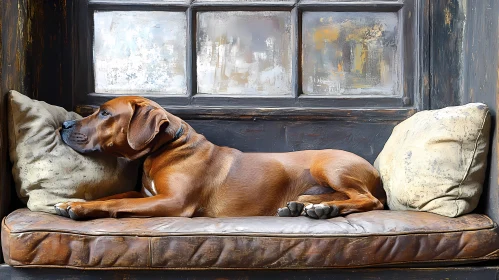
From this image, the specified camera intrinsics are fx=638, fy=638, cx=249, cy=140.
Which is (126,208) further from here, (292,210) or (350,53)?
(350,53)

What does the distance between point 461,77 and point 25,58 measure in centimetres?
215

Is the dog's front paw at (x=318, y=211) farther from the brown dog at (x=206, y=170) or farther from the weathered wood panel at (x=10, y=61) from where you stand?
the weathered wood panel at (x=10, y=61)

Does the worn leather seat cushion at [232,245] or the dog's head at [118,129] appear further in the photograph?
the dog's head at [118,129]

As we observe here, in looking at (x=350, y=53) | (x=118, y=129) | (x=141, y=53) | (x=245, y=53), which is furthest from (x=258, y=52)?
(x=118, y=129)

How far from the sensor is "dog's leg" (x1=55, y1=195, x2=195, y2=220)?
102 inches

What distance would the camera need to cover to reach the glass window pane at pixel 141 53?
3.48 metres

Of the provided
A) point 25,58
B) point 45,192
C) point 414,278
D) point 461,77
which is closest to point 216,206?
point 45,192

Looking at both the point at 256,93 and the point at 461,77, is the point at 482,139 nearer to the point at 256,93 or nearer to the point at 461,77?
the point at 461,77

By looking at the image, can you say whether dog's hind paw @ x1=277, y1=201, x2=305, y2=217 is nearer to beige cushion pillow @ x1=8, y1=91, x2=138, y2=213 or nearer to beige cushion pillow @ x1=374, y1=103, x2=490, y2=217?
beige cushion pillow @ x1=374, y1=103, x2=490, y2=217

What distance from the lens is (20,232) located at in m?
2.44

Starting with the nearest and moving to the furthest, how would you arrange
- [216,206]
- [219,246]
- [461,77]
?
[219,246], [216,206], [461,77]

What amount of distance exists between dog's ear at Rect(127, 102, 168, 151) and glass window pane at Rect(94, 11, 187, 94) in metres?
0.57

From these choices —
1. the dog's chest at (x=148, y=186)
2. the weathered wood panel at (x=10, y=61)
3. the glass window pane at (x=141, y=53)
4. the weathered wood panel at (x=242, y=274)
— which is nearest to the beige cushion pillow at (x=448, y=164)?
the weathered wood panel at (x=242, y=274)

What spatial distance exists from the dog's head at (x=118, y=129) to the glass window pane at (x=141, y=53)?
55 cm
